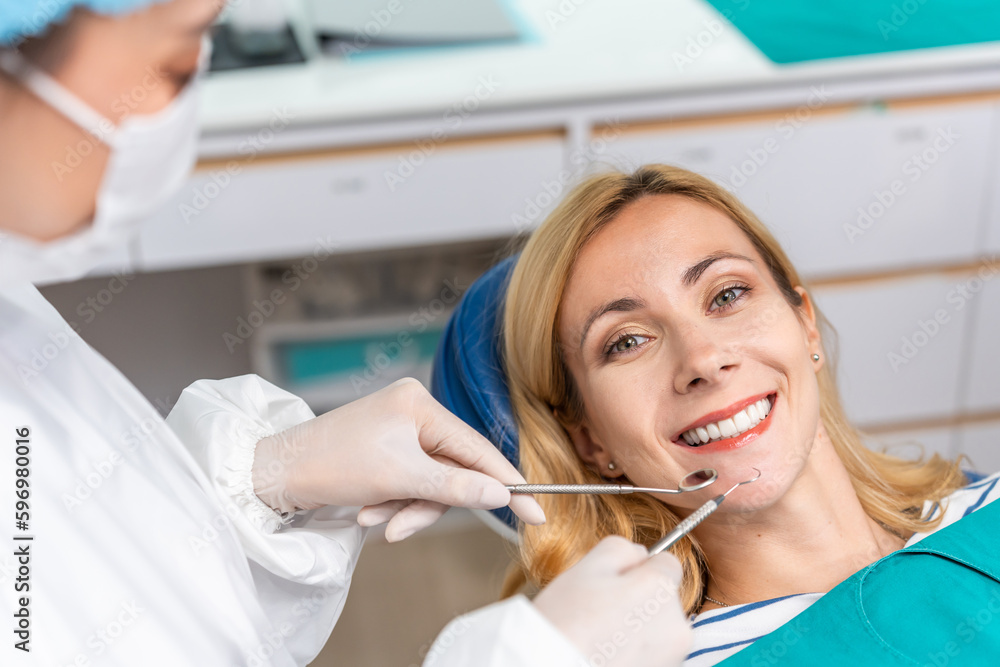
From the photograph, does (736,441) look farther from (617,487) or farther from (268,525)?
(268,525)

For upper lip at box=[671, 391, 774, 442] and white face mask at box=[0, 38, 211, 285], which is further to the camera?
upper lip at box=[671, 391, 774, 442]

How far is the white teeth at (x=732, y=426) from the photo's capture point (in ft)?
3.46

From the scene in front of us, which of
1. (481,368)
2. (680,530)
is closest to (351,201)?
(481,368)

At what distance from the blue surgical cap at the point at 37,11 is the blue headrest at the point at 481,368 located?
0.77 m

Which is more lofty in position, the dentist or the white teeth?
the dentist

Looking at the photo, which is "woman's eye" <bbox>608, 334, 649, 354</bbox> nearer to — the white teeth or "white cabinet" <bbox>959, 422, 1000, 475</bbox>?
the white teeth

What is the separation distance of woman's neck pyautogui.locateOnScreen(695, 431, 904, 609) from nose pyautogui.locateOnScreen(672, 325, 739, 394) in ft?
0.60

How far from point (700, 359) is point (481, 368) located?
345 millimetres

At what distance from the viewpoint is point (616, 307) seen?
1113mm

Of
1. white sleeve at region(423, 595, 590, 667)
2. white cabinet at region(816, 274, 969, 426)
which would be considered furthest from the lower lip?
white cabinet at region(816, 274, 969, 426)

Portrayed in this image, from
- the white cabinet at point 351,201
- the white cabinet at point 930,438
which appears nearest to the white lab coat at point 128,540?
the white cabinet at point 351,201

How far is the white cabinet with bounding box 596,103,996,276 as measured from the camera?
194 centimetres

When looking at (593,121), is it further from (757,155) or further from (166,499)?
(166,499)

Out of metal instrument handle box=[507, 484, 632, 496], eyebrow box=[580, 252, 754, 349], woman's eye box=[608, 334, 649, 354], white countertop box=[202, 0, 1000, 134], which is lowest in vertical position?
metal instrument handle box=[507, 484, 632, 496]
